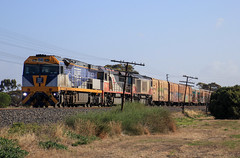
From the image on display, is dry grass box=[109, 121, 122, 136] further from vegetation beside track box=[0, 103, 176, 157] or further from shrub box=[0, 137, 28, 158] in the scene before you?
shrub box=[0, 137, 28, 158]

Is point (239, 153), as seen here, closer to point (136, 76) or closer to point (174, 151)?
point (174, 151)

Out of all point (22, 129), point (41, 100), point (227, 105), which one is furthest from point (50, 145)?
point (227, 105)

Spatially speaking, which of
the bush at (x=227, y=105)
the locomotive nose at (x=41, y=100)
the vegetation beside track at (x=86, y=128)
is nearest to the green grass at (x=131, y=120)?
the vegetation beside track at (x=86, y=128)

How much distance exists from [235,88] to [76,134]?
28314 millimetres

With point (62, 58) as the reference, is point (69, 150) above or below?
below

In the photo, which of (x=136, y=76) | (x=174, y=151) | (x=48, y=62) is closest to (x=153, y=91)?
(x=136, y=76)

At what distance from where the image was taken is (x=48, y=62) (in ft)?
93.4

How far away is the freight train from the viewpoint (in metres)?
28.3

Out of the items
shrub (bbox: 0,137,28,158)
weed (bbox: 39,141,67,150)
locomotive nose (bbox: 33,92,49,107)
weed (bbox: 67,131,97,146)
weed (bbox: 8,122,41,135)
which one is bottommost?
weed (bbox: 67,131,97,146)

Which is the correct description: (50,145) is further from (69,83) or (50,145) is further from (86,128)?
(69,83)

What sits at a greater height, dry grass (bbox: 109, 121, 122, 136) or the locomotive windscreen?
the locomotive windscreen

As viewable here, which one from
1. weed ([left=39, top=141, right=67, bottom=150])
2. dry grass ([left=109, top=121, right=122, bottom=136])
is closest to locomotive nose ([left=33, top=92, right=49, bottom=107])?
dry grass ([left=109, top=121, right=122, bottom=136])

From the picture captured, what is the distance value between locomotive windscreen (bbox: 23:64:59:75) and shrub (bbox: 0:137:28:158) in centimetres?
1720

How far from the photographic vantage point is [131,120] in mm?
19344
